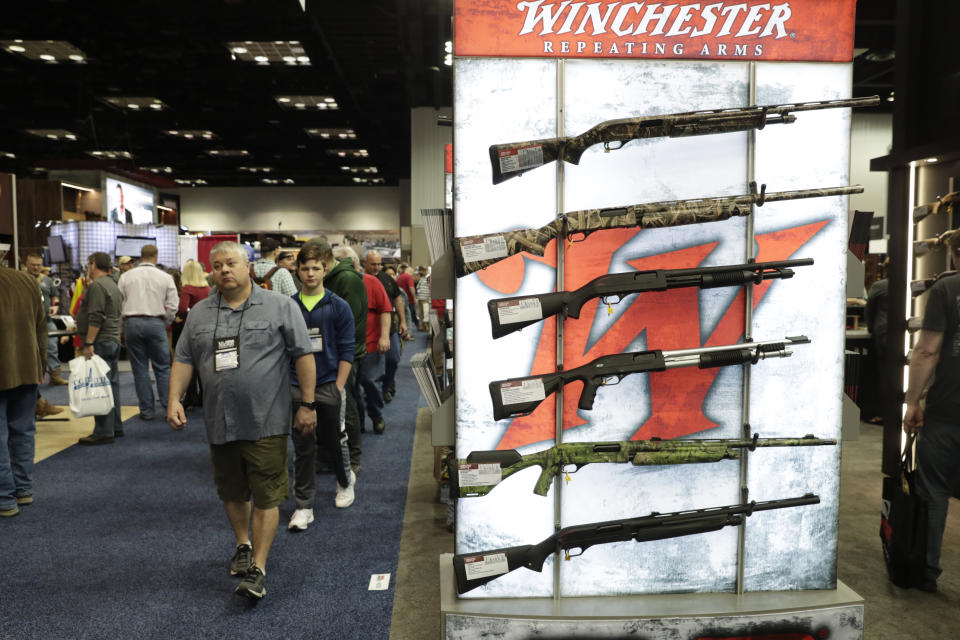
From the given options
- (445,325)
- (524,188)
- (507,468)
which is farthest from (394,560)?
(524,188)

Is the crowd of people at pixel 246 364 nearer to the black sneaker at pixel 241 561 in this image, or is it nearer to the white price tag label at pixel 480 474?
the black sneaker at pixel 241 561

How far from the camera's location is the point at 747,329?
227 centimetres

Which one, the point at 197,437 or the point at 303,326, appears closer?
the point at 303,326

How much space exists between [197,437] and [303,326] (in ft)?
11.8

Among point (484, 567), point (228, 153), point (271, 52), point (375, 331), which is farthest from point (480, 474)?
point (228, 153)

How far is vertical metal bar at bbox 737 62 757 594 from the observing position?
2223 mm

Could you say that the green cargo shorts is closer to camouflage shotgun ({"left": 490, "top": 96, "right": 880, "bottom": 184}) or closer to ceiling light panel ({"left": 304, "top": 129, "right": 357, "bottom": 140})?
camouflage shotgun ({"left": 490, "top": 96, "right": 880, "bottom": 184})

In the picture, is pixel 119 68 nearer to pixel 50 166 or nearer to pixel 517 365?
pixel 50 166

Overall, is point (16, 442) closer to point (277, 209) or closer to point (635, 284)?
point (635, 284)

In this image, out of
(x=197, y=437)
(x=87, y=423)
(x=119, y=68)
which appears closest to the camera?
(x=197, y=437)

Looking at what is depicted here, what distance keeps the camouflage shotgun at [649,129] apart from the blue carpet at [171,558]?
2.01m

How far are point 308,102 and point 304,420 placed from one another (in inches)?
425

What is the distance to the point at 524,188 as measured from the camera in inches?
86.4

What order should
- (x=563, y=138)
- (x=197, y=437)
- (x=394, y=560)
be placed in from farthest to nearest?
(x=197, y=437), (x=394, y=560), (x=563, y=138)
